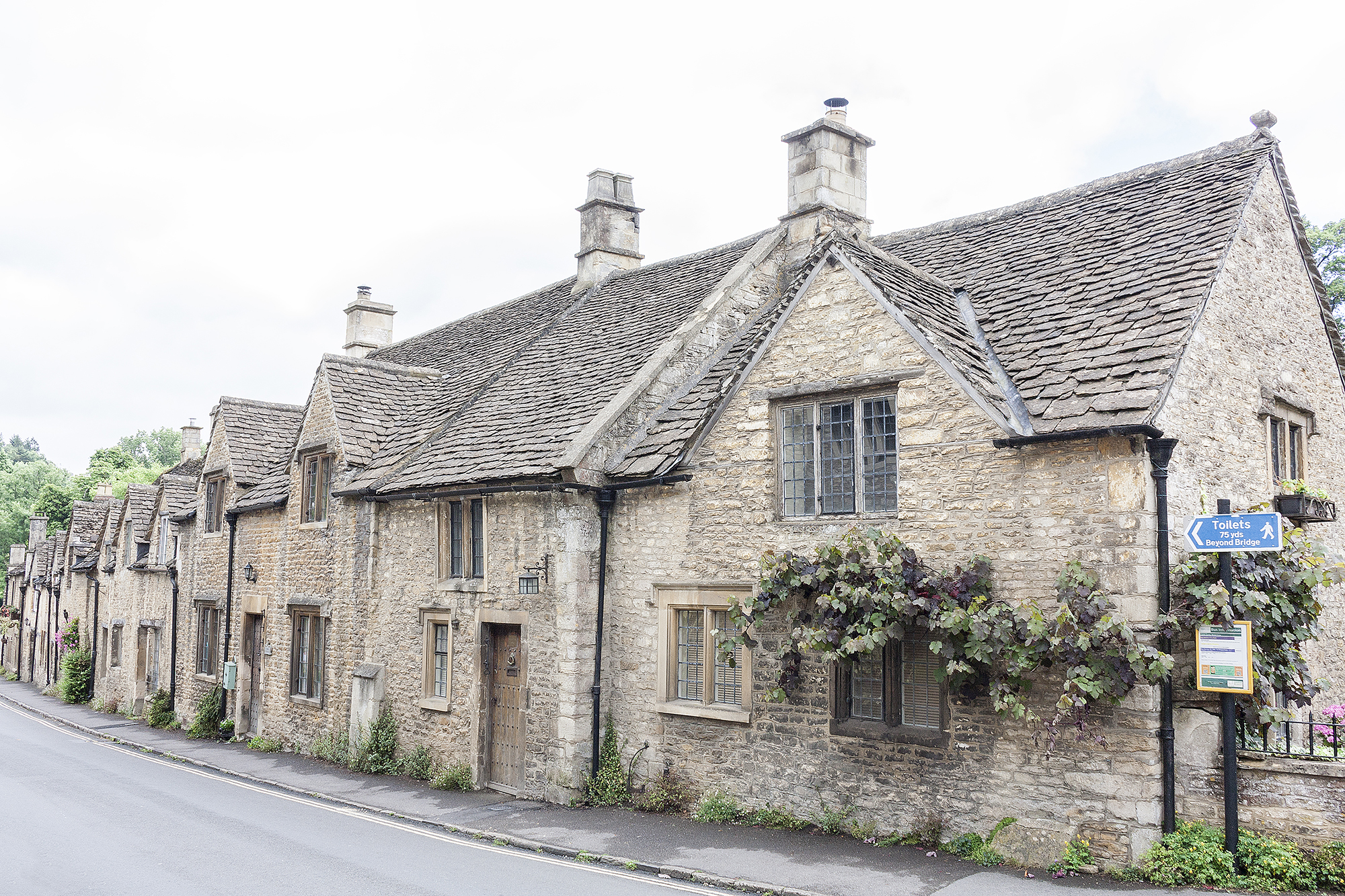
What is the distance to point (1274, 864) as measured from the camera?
27.7 feet

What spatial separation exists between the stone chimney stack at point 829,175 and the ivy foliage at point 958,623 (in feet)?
21.6

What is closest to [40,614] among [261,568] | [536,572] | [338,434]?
[261,568]

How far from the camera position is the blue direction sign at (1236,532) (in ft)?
27.9

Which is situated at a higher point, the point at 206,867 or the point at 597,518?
the point at 597,518

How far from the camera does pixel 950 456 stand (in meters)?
10.7

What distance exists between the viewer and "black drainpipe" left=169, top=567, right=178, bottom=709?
25.9 meters

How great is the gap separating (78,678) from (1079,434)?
3748 centimetres

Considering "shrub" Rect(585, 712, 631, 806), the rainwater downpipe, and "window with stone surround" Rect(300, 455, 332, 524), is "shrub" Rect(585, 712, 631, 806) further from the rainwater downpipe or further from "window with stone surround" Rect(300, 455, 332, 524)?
the rainwater downpipe

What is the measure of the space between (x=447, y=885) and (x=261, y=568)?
13.4 m

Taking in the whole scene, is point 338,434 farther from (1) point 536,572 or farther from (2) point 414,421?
(1) point 536,572

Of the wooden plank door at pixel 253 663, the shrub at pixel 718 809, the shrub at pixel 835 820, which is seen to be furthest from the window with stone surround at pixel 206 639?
the shrub at pixel 835 820

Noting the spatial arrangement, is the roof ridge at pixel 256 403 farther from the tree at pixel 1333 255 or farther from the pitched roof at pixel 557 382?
the tree at pixel 1333 255

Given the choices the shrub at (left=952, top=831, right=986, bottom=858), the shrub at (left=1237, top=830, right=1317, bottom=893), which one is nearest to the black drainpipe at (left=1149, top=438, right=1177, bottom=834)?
the shrub at (left=1237, top=830, right=1317, bottom=893)

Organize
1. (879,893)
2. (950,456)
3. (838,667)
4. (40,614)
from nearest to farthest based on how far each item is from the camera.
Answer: (879,893), (950,456), (838,667), (40,614)
